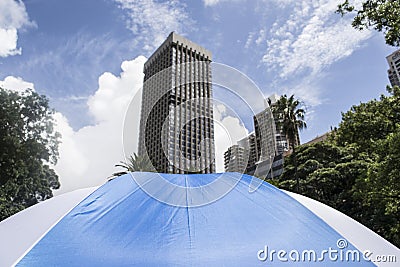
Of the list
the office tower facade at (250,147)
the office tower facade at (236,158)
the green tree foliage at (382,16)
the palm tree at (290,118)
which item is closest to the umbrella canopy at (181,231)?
the office tower facade at (236,158)

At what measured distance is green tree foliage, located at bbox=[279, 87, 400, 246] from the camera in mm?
10955

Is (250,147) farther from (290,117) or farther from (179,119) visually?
(290,117)

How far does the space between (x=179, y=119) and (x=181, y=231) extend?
1299 mm

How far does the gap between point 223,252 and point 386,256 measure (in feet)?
6.16

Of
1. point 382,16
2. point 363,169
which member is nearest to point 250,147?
point 382,16

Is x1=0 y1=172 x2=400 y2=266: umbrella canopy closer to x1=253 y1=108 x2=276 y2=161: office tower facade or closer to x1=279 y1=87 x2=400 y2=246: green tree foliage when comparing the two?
x1=253 y1=108 x2=276 y2=161: office tower facade

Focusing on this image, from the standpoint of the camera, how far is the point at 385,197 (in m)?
12.3

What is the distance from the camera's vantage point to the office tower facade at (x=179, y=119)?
11.1 feet

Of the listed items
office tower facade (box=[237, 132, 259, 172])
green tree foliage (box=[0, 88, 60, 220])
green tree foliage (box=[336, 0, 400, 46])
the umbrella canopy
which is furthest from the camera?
green tree foliage (box=[0, 88, 60, 220])

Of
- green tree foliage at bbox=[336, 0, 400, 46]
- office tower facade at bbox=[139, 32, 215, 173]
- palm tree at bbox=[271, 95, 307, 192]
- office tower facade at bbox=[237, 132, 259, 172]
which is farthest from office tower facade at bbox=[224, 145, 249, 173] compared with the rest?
palm tree at bbox=[271, 95, 307, 192]

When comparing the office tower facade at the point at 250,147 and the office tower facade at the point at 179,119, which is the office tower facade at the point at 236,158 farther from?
the office tower facade at the point at 179,119

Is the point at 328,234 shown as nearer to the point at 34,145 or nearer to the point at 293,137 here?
the point at 293,137

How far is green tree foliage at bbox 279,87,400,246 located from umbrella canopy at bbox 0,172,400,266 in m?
7.88

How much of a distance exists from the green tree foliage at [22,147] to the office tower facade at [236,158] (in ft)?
67.2
